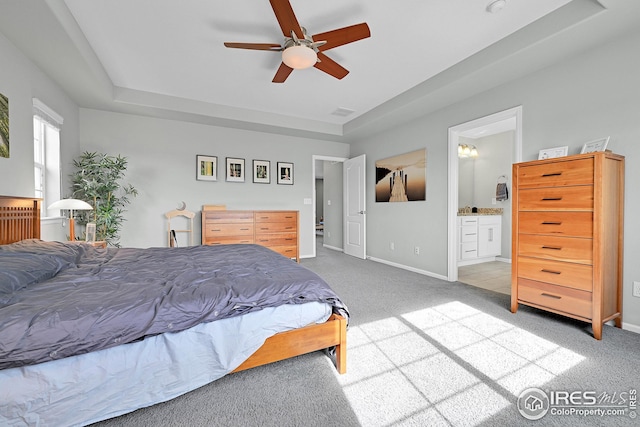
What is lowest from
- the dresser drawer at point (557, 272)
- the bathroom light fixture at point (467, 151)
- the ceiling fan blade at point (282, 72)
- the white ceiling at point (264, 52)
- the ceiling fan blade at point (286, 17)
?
the dresser drawer at point (557, 272)

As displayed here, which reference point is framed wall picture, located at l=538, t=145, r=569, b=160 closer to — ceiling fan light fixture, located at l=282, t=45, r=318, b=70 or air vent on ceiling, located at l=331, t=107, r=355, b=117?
ceiling fan light fixture, located at l=282, t=45, r=318, b=70

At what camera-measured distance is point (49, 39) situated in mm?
2342

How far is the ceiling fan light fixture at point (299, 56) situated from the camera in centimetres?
228

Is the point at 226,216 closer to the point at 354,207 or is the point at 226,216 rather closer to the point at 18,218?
the point at 18,218

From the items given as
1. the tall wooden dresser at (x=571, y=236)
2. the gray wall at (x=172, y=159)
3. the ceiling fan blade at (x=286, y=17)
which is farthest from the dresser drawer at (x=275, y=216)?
the tall wooden dresser at (x=571, y=236)

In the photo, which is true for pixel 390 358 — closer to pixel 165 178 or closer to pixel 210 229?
pixel 210 229

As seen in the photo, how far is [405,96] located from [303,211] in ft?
9.25

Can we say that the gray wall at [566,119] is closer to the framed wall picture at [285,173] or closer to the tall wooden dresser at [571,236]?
the tall wooden dresser at [571,236]

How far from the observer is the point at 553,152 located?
8.61 ft

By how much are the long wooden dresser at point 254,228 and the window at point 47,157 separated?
5.77 feet

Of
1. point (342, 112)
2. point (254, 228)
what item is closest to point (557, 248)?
point (342, 112)

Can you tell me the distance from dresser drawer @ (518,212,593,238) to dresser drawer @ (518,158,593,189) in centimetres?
26

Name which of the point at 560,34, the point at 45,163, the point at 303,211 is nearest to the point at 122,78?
the point at 45,163

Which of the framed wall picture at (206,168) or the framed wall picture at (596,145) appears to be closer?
the framed wall picture at (596,145)
